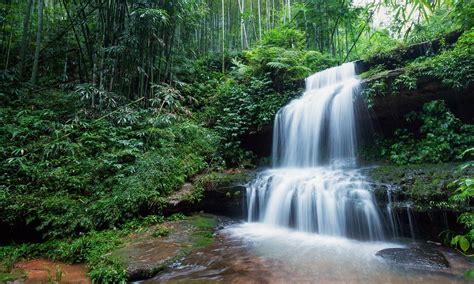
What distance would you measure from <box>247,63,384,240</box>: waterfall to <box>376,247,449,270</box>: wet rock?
62 cm

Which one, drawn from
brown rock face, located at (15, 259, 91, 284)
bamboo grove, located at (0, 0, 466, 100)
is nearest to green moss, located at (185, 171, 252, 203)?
brown rock face, located at (15, 259, 91, 284)

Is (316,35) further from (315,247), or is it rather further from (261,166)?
(315,247)

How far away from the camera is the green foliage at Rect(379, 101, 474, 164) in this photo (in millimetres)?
4945

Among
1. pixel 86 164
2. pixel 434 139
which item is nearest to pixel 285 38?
pixel 434 139

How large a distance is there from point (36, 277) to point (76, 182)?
2094mm

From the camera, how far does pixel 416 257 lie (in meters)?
3.31

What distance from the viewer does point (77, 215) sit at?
4309 millimetres

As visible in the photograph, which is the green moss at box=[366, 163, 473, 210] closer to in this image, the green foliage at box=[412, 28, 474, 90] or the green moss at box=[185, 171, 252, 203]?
the green foliage at box=[412, 28, 474, 90]

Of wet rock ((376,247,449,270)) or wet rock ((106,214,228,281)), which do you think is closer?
wet rock ((376,247,449,270))

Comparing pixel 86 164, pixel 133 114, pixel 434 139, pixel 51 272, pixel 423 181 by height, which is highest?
pixel 133 114

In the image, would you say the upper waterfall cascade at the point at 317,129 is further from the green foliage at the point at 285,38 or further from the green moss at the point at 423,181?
the green foliage at the point at 285,38

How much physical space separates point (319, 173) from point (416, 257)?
271 cm

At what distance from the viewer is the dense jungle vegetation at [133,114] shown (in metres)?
4.17

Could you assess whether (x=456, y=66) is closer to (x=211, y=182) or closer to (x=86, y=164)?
(x=211, y=182)
